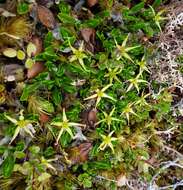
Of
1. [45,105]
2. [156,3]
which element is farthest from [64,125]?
[156,3]

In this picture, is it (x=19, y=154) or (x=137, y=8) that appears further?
(x=137, y=8)

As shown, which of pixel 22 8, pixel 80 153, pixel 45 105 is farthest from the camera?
pixel 80 153

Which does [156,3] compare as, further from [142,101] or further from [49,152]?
[49,152]

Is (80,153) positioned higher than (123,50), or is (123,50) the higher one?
(123,50)

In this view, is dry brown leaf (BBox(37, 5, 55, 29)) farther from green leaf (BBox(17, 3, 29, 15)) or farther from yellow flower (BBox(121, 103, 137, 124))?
yellow flower (BBox(121, 103, 137, 124))

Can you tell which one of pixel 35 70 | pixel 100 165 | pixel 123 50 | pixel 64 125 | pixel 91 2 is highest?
pixel 91 2

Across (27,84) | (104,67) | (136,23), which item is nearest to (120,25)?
(136,23)

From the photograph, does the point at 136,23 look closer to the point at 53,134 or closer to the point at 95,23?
the point at 95,23
